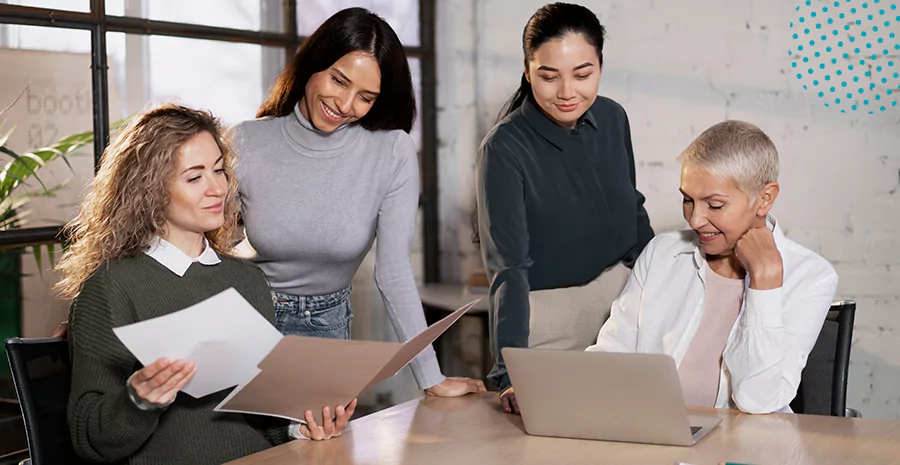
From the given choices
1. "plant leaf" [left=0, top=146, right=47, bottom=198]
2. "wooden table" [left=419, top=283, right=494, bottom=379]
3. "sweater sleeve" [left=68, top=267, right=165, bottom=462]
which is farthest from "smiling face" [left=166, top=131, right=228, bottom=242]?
"wooden table" [left=419, top=283, right=494, bottom=379]

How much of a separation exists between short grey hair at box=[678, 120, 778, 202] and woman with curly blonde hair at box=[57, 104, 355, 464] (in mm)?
824

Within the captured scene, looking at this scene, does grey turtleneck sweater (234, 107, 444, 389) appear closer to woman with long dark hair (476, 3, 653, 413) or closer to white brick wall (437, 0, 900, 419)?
woman with long dark hair (476, 3, 653, 413)

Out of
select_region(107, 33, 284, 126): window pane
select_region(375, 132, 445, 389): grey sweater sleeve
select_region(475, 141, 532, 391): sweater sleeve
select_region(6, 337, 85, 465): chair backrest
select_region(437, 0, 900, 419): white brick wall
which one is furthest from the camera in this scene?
select_region(437, 0, 900, 419): white brick wall

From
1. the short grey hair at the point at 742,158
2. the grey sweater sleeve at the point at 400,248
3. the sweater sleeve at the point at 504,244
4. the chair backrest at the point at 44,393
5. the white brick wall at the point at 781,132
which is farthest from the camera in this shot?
the white brick wall at the point at 781,132

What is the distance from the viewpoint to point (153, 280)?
1583 millimetres

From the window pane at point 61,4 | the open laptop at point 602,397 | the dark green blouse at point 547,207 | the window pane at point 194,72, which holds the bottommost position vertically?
the open laptop at point 602,397

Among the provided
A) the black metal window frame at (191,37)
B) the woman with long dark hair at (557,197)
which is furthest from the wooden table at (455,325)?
the woman with long dark hair at (557,197)

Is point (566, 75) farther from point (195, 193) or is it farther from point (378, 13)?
point (378, 13)

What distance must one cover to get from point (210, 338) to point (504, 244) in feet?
2.53

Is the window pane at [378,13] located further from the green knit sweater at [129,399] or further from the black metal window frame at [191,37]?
the green knit sweater at [129,399]

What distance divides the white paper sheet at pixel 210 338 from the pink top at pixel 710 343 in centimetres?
87

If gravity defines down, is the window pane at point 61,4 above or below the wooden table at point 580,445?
above

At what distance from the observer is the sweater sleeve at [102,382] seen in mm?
1400

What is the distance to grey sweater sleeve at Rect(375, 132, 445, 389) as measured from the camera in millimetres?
1979
